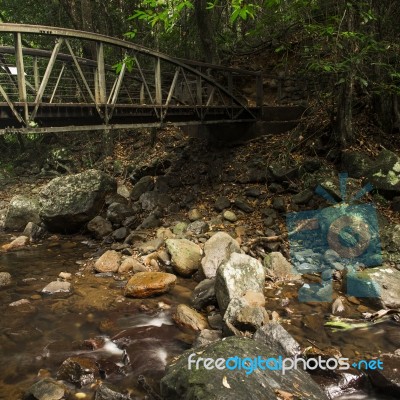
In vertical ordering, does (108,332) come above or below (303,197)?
below

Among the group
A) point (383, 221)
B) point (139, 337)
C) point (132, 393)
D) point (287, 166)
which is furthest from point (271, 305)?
point (287, 166)

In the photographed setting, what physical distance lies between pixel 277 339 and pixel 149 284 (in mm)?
2743

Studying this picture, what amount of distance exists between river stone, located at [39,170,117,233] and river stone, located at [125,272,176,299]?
12.8 feet

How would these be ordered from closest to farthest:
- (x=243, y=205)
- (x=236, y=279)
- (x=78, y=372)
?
(x=78, y=372) → (x=236, y=279) → (x=243, y=205)

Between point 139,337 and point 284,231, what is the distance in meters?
4.33

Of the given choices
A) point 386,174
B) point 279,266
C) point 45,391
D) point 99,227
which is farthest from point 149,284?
point 386,174

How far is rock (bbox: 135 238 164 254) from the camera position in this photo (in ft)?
27.6

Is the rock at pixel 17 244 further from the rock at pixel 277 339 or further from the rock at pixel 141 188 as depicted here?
the rock at pixel 277 339

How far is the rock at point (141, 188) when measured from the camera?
11.4 m

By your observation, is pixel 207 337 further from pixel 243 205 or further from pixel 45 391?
pixel 243 205

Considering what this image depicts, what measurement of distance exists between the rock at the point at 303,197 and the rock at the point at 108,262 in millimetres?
4339

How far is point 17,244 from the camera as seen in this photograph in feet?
31.0

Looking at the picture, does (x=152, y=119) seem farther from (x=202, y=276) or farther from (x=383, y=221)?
(x=383, y=221)

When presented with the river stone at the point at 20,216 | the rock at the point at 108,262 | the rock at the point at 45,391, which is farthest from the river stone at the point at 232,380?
the river stone at the point at 20,216
